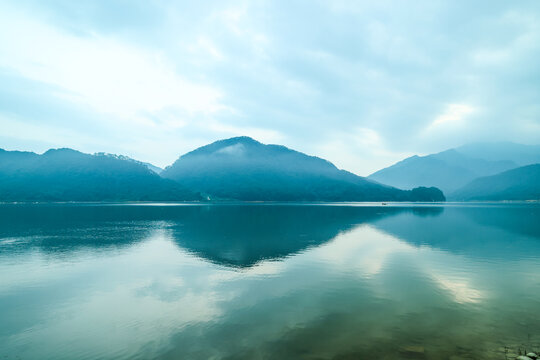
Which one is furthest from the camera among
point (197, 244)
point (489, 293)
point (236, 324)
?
point (197, 244)

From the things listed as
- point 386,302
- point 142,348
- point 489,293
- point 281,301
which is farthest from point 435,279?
point 142,348

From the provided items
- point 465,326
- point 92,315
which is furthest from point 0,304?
point 465,326

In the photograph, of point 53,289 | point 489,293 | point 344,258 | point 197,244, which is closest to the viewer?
point 489,293

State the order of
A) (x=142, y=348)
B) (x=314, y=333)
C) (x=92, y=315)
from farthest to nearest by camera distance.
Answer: (x=92, y=315) < (x=314, y=333) < (x=142, y=348)

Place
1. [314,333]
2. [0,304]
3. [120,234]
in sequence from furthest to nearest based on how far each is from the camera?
[120,234]
[0,304]
[314,333]

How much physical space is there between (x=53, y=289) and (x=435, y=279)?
47454mm

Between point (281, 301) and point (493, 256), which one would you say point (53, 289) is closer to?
point (281, 301)

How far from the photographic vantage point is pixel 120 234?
81.0 m

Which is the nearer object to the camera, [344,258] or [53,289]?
[53,289]

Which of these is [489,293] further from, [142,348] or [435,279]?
[142,348]

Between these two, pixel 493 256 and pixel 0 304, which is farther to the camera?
Answer: pixel 493 256

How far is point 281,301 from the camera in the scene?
29250mm

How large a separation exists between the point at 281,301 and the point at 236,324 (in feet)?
22.9

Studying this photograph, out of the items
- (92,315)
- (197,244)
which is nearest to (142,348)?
(92,315)
